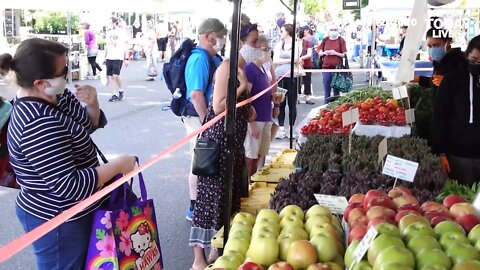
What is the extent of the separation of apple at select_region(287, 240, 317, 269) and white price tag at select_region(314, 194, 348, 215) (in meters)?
0.73

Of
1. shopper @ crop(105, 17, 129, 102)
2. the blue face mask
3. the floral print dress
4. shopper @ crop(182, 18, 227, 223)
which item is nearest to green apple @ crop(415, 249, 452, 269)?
the floral print dress

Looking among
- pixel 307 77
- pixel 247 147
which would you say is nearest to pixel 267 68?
pixel 247 147

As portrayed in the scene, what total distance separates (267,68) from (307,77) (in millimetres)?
6303

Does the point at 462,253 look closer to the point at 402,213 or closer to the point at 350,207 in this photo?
the point at 402,213

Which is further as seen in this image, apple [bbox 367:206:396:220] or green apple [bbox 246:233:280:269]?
apple [bbox 367:206:396:220]

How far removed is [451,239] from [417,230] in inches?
4.7

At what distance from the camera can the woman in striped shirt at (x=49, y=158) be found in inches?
96.7

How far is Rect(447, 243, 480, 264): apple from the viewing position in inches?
72.5

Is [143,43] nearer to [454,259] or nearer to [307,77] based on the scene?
[307,77]

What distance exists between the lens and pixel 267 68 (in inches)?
267

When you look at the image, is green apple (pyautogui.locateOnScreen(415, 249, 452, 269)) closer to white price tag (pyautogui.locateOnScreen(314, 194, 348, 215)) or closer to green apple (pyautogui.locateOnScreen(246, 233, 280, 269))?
green apple (pyautogui.locateOnScreen(246, 233, 280, 269))

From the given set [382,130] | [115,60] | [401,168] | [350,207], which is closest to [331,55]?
[115,60]

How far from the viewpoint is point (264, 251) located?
2.13m

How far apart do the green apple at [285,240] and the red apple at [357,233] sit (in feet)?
0.70
